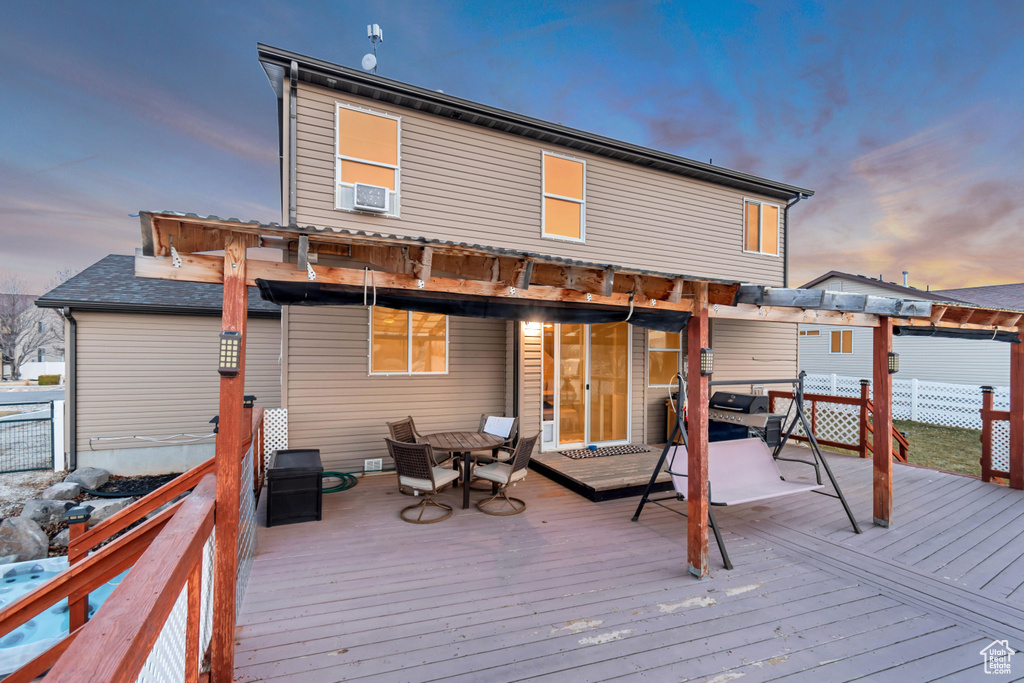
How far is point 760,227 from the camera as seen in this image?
879 centimetres

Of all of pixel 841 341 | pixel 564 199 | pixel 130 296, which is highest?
pixel 564 199

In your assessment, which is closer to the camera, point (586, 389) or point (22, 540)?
point (22, 540)

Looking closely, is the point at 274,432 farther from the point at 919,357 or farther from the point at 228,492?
the point at 919,357

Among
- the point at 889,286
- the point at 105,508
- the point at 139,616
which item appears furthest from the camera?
the point at 889,286

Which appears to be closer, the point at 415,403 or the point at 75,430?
the point at 415,403

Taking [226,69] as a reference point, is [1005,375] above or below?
below

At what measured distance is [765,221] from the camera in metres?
8.83

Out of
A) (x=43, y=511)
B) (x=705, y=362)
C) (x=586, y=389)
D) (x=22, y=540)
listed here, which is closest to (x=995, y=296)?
(x=586, y=389)

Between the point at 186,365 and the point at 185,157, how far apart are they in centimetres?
1063

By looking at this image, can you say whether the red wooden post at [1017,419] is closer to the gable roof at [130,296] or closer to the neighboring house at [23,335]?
the gable roof at [130,296]

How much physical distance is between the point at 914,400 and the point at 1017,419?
8626 millimetres

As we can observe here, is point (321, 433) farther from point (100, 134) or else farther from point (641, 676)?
point (100, 134)

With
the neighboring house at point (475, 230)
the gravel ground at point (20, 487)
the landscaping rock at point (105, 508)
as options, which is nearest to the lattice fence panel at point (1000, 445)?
the neighboring house at point (475, 230)

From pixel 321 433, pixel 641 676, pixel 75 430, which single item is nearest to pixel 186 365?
pixel 75 430
